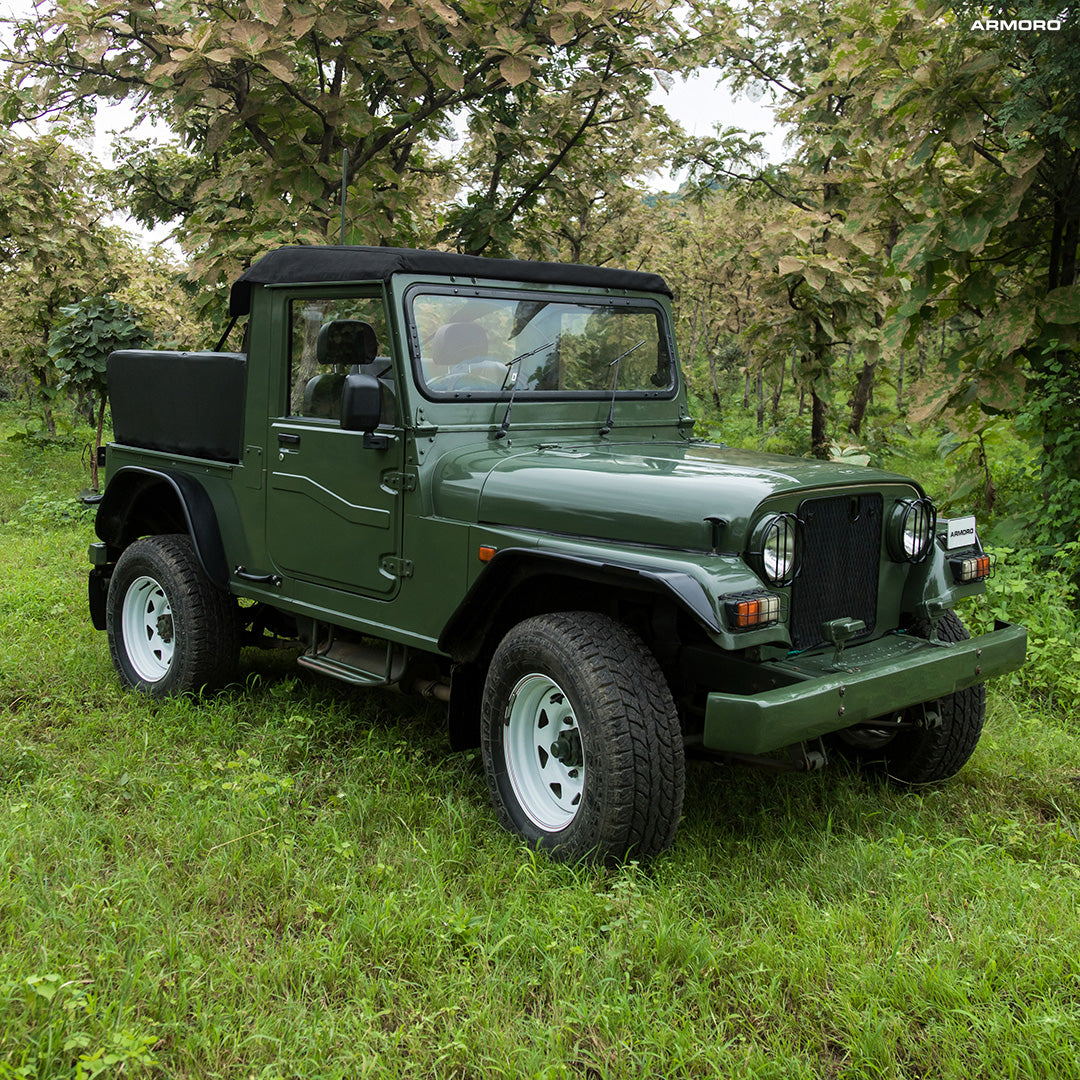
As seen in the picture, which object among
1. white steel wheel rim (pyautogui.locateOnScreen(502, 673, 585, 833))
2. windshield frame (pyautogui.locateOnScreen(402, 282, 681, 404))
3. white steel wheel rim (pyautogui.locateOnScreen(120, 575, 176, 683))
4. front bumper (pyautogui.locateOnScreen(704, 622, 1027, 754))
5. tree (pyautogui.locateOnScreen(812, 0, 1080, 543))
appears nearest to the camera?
front bumper (pyautogui.locateOnScreen(704, 622, 1027, 754))

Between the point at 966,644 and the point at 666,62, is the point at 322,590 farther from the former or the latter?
the point at 666,62

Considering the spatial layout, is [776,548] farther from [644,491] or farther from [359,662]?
[359,662]

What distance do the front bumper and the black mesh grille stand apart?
0.39 feet

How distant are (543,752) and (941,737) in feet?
5.19

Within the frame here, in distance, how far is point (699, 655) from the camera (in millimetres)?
3488

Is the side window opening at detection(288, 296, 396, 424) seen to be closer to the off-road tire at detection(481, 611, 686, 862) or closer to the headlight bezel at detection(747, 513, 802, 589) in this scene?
the off-road tire at detection(481, 611, 686, 862)

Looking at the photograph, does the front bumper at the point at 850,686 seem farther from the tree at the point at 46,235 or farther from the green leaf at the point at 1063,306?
the tree at the point at 46,235

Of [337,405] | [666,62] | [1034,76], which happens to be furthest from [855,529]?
[666,62]

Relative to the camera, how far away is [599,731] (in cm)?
319

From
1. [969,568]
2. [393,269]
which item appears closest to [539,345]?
[393,269]

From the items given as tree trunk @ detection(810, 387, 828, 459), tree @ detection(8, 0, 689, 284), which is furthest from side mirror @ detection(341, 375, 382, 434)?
tree trunk @ detection(810, 387, 828, 459)

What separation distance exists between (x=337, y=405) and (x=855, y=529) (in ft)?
6.96

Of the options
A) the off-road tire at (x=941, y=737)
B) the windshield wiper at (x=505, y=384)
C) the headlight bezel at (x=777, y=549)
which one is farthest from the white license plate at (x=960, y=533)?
the windshield wiper at (x=505, y=384)

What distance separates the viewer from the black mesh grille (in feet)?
11.5
